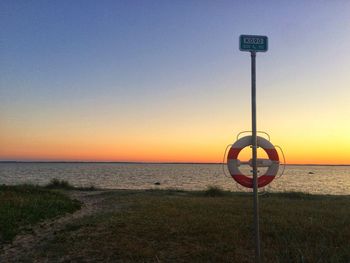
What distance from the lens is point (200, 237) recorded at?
30.7 feet

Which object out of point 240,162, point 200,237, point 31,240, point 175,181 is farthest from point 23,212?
point 175,181

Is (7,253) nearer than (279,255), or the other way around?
(279,255)

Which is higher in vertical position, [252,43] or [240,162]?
[252,43]

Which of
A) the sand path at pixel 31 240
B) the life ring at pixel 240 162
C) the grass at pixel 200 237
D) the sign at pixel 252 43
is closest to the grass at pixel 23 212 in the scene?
the sand path at pixel 31 240

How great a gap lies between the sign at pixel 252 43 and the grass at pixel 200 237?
3.68 meters

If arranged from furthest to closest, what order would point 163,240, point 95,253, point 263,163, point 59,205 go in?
point 59,205, point 163,240, point 95,253, point 263,163

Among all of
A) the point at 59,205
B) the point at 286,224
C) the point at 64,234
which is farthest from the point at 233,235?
the point at 59,205

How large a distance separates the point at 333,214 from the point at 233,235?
4.85m

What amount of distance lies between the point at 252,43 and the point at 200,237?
4.98 meters

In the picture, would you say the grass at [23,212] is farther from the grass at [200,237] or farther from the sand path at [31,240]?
the grass at [200,237]

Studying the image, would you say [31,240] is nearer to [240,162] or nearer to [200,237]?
[200,237]

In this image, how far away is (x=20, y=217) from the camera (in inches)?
484

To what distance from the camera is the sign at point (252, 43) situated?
5609mm

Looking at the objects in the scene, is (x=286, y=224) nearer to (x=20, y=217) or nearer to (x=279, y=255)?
(x=279, y=255)
